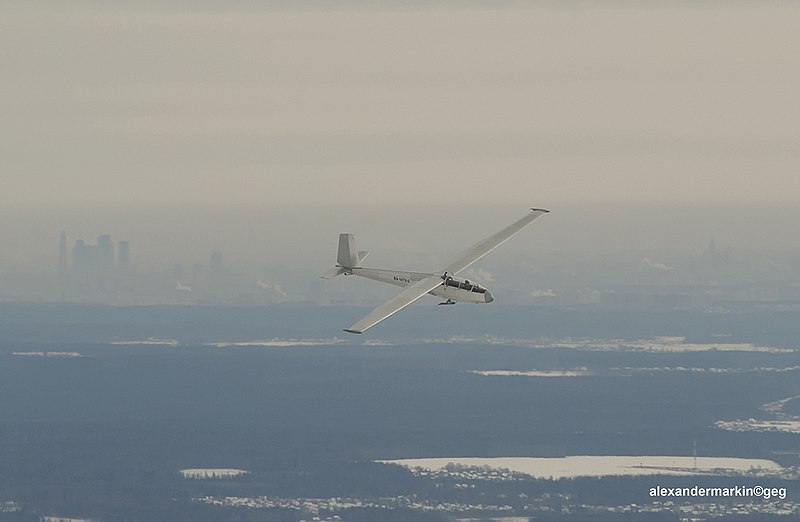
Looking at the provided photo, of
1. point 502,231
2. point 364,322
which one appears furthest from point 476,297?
point 364,322

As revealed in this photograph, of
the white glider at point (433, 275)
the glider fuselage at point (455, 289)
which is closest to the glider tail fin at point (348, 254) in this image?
the white glider at point (433, 275)

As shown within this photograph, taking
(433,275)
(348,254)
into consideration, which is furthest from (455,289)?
(348,254)

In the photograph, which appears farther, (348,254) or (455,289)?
(348,254)

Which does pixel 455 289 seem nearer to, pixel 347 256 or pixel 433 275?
pixel 433 275

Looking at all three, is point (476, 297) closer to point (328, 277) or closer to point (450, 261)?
point (450, 261)

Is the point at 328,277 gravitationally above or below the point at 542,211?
below

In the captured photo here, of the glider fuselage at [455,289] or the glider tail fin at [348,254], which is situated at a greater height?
the glider tail fin at [348,254]

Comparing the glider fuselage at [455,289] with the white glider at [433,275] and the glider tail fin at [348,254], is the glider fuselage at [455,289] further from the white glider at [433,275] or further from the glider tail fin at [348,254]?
the glider tail fin at [348,254]

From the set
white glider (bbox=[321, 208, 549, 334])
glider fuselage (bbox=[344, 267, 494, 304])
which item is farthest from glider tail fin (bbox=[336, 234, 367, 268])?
glider fuselage (bbox=[344, 267, 494, 304])
